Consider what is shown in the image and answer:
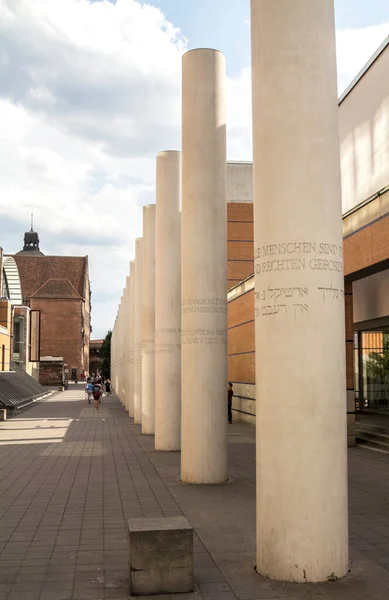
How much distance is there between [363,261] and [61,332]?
275ft

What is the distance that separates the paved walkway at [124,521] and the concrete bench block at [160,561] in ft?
0.47

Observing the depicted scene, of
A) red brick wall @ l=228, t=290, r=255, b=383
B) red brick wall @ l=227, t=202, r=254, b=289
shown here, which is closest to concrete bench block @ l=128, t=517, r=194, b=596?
red brick wall @ l=228, t=290, r=255, b=383

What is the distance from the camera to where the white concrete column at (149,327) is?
21.1 m

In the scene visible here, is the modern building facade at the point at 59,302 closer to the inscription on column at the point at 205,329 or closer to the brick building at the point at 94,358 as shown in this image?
the brick building at the point at 94,358

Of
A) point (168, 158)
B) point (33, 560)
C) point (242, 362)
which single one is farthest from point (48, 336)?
point (33, 560)

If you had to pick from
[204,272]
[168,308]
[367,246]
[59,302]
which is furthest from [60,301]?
[204,272]

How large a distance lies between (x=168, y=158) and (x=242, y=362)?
12.1m

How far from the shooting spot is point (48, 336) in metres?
95.7

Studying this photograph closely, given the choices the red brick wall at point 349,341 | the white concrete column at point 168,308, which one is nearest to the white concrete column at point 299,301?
the white concrete column at point 168,308

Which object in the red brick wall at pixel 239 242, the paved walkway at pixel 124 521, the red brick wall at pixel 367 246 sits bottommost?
the paved walkway at pixel 124 521

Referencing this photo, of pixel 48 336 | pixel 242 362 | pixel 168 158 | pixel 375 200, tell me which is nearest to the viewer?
pixel 375 200

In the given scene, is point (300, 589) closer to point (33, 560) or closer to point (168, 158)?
point (33, 560)

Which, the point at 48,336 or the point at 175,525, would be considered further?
the point at 48,336

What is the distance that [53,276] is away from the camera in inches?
4058
